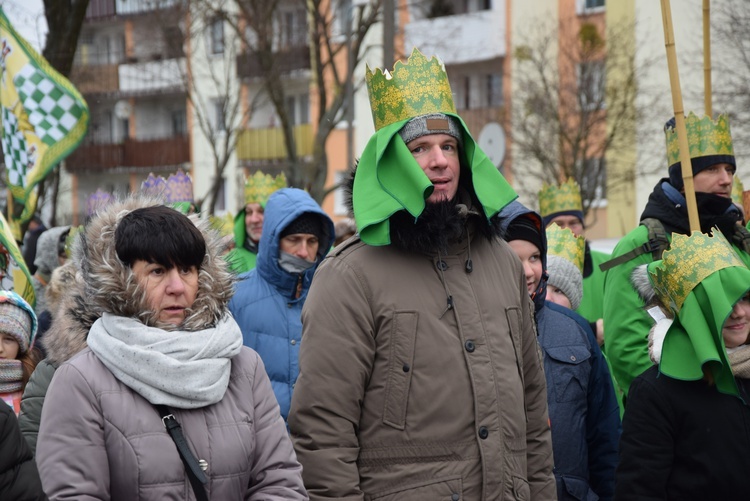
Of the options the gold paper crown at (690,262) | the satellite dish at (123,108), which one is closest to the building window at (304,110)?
the satellite dish at (123,108)

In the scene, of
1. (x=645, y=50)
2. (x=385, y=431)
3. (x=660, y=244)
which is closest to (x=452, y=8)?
(x=645, y=50)

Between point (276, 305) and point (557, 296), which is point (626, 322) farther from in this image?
point (276, 305)

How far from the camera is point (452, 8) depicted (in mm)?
32031

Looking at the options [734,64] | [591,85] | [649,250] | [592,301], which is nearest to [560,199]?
[592,301]

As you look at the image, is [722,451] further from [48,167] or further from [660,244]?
[48,167]

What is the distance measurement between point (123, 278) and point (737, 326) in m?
2.35

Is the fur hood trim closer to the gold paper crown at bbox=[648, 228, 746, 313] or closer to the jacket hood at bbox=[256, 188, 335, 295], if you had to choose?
the gold paper crown at bbox=[648, 228, 746, 313]

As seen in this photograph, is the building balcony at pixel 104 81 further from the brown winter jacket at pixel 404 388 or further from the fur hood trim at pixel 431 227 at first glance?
the brown winter jacket at pixel 404 388

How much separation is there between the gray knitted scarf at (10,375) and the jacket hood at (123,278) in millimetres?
1392

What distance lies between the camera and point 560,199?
880 cm

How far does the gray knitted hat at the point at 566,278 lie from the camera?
19.7 ft

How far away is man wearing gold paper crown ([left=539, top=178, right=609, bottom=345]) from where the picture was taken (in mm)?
7949

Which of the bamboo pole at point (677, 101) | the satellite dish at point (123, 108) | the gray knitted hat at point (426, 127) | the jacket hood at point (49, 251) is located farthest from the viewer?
the satellite dish at point (123, 108)

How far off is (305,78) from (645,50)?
14241mm
